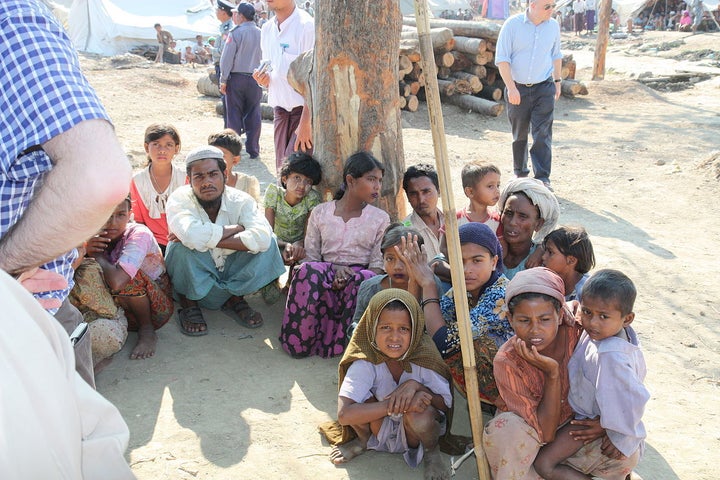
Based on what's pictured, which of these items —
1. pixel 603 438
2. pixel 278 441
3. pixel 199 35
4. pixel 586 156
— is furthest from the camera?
pixel 199 35

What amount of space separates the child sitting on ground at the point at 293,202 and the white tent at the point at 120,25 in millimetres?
18243

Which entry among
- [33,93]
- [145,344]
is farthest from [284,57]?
[33,93]

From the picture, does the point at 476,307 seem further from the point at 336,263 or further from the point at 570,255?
the point at 336,263

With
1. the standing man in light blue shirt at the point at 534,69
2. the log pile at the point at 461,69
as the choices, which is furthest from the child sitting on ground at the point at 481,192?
the log pile at the point at 461,69

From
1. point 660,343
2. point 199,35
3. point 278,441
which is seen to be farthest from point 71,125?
point 199,35

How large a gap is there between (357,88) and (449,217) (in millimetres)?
1821

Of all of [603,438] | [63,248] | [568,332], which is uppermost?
[63,248]

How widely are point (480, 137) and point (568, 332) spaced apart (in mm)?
7209

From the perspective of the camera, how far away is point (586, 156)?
839 cm

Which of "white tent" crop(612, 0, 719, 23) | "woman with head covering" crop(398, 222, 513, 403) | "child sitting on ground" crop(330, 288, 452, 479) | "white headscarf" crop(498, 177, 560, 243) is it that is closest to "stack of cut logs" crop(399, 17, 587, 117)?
"white headscarf" crop(498, 177, 560, 243)

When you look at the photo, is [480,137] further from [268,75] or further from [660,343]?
[660,343]

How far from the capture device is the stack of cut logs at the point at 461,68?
10.3 meters

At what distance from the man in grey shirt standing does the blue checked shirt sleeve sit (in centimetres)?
639

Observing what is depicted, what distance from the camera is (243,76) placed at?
784 cm
